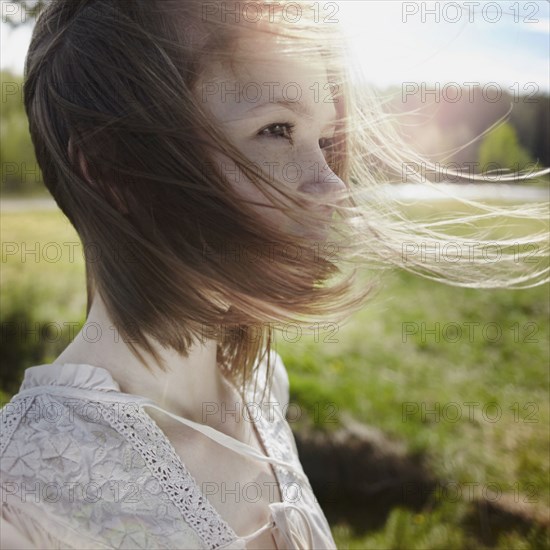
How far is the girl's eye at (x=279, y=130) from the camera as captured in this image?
1.21 m

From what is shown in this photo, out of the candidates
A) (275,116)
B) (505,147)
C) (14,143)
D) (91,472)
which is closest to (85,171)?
(275,116)

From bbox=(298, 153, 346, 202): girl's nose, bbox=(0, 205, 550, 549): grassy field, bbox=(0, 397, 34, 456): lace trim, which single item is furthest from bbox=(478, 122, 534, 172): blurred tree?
bbox=(0, 397, 34, 456): lace trim

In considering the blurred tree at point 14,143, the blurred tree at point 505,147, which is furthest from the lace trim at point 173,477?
the blurred tree at point 505,147

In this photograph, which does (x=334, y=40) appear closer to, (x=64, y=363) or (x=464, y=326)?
(x=64, y=363)

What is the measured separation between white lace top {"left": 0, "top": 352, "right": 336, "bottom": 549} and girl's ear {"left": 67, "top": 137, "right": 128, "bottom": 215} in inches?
11.9

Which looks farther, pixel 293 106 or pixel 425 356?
pixel 425 356

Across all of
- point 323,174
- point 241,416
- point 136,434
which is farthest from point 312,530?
point 323,174

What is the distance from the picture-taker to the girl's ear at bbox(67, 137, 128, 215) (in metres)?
1.21

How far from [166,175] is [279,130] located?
0.22 metres

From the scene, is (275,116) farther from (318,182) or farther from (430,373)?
(430,373)

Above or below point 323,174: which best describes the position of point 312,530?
below

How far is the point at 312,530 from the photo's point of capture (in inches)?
56.8

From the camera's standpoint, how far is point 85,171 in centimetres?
122

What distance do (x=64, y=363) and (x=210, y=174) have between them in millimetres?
454
